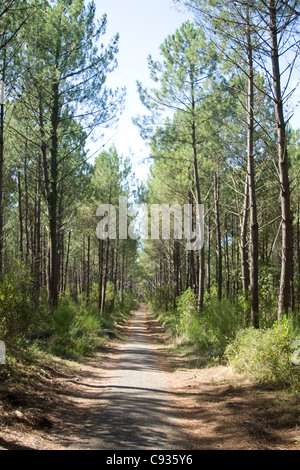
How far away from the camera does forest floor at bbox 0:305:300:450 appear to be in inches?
187

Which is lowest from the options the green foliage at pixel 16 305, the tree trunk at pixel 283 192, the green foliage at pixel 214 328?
the green foliage at pixel 214 328

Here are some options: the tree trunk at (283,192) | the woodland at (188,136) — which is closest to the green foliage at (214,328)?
the woodland at (188,136)

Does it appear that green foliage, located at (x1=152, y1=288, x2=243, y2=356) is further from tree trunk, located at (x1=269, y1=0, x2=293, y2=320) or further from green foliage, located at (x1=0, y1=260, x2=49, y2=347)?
green foliage, located at (x1=0, y1=260, x2=49, y2=347)

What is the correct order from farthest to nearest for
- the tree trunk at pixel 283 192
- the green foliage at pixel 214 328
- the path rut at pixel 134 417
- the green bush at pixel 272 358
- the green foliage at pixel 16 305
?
1. the green foliage at pixel 214 328
2. the tree trunk at pixel 283 192
3. the green foliage at pixel 16 305
4. the green bush at pixel 272 358
5. the path rut at pixel 134 417

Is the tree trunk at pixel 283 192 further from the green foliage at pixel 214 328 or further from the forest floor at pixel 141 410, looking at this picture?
the green foliage at pixel 214 328

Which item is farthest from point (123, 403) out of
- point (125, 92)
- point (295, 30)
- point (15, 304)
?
point (125, 92)

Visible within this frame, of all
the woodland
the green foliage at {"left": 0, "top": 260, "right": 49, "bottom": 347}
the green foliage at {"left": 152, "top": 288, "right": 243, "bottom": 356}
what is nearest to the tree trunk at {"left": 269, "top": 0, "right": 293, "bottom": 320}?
the woodland

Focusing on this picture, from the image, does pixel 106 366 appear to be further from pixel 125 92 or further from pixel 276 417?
pixel 125 92

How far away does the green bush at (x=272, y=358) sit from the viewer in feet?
21.4

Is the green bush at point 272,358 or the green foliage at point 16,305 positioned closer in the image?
the green bush at point 272,358

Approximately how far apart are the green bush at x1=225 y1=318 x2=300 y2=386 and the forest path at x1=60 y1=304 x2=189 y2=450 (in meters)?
1.64

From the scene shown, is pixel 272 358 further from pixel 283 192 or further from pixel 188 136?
pixel 188 136

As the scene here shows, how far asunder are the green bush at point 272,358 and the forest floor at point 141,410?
246 millimetres

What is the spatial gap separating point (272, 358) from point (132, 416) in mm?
2722
